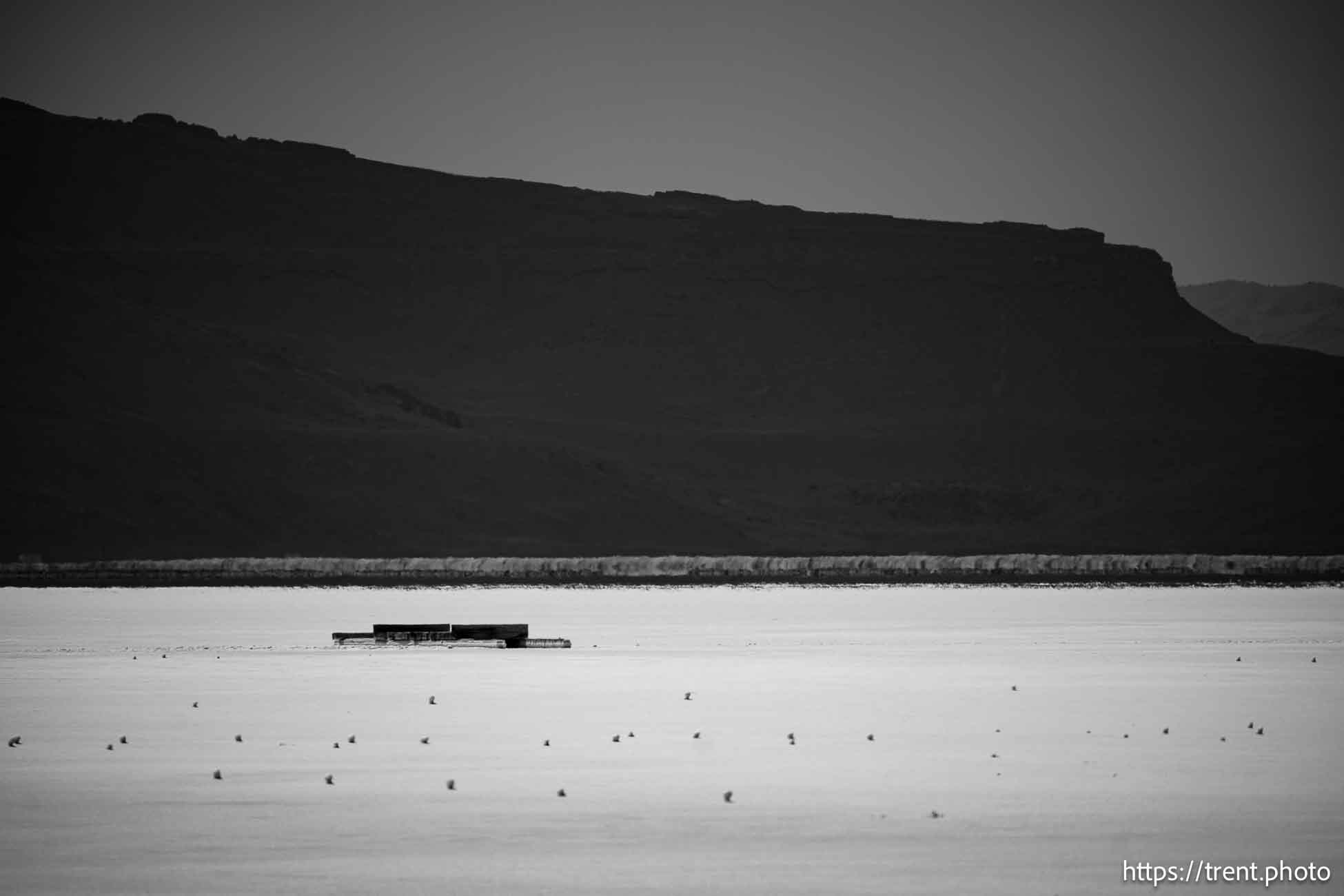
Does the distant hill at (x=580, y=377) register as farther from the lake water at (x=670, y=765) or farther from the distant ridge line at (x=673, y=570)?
the lake water at (x=670, y=765)

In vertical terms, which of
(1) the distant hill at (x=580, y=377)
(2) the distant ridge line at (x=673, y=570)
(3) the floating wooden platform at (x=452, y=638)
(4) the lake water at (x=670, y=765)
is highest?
(1) the distant hill at (x=580, y=377)

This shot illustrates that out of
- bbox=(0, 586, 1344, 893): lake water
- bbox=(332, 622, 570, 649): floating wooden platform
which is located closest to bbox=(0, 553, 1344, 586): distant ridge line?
bbox=(332, 622, 570, 649): floating wooden platform

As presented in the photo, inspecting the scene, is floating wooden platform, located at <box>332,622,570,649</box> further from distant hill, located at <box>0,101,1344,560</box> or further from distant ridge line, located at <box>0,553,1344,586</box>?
distant hill, located at <box>0,101,1344,560</box>

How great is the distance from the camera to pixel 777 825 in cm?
1346

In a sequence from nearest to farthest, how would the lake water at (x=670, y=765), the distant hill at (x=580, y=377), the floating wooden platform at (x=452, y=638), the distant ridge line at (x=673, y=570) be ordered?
the lake water at (x=670, y=765)
the floating wooden platform at (x=452, y=638)
the distant ridge line at (x=673, y=570)
the distant hill at (x=580, y=377)

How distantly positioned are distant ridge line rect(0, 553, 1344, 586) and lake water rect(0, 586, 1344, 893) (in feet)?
129

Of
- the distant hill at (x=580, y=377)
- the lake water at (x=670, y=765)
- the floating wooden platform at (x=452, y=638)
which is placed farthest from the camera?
the distant hill at (x=580, y=377)

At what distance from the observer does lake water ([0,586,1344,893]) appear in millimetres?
12195

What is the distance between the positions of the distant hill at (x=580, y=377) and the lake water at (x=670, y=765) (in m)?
72.5

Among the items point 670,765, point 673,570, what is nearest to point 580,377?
point 673,570

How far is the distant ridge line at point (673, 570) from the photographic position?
70.8 meters

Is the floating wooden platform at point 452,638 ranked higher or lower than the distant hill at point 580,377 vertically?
lower

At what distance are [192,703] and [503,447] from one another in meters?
98.1

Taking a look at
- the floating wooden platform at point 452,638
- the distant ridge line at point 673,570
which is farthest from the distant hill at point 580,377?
the floating wooden platform at point 452,638
